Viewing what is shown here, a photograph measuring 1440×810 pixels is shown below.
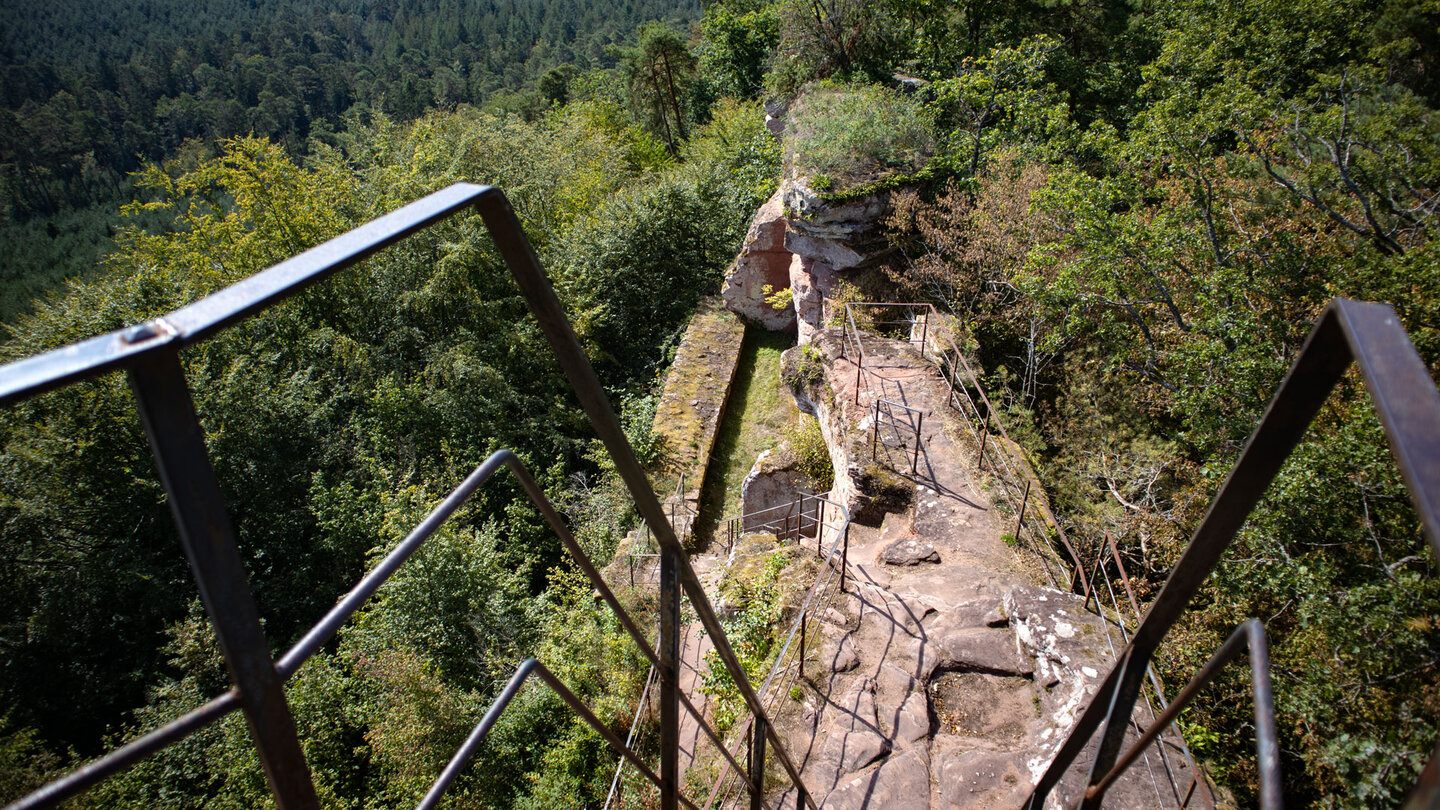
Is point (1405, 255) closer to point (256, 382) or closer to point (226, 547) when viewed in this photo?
point (226, 547)

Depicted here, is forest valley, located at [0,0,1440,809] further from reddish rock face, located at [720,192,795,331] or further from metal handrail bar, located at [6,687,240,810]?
metal handrail bar, located at [6,687,240,810]

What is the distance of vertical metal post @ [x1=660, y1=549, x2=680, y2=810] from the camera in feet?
7.16

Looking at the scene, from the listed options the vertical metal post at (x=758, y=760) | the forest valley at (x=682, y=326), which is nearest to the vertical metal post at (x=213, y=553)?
the vertical metal post at (x=758, y=760)

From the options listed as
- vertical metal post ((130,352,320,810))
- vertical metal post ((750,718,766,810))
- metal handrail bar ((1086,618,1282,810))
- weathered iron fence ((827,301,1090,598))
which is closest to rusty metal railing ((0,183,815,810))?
vertical metal post ((130,352,320,810))

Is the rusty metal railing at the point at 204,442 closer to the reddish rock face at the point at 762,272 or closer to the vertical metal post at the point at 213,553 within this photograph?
the vertical metal post at the point at 213,553

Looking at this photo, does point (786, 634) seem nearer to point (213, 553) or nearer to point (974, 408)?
point (974, 408)

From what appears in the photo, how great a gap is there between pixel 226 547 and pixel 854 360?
409 inches

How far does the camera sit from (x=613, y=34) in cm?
8506

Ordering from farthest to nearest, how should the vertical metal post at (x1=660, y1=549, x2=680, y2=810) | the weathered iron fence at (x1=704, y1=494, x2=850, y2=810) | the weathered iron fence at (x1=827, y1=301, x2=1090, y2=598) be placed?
the weathered iron fence at (x1=827, y1=301, x2=1090, y2=598) → the weathered iron fence at (x1=704, y1=494, x2=850, y2=810) → the vertical metal post at (x1=660, y1=549, x2=680, y2=810)

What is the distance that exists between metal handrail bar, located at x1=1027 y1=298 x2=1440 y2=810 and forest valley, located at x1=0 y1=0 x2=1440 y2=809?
4.03m

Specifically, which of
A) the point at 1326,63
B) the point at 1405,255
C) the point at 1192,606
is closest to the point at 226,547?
the point at 1192,606

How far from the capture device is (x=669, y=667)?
2287mm

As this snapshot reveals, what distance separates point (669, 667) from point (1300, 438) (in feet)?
6.05

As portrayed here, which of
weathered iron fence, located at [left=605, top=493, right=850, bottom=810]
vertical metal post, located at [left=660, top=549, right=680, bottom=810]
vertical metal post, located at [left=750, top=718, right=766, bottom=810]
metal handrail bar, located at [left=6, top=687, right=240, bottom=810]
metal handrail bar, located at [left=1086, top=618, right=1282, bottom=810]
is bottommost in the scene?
weathered iron fence, located at [left=605, top=493, right=850, bottom=810]
